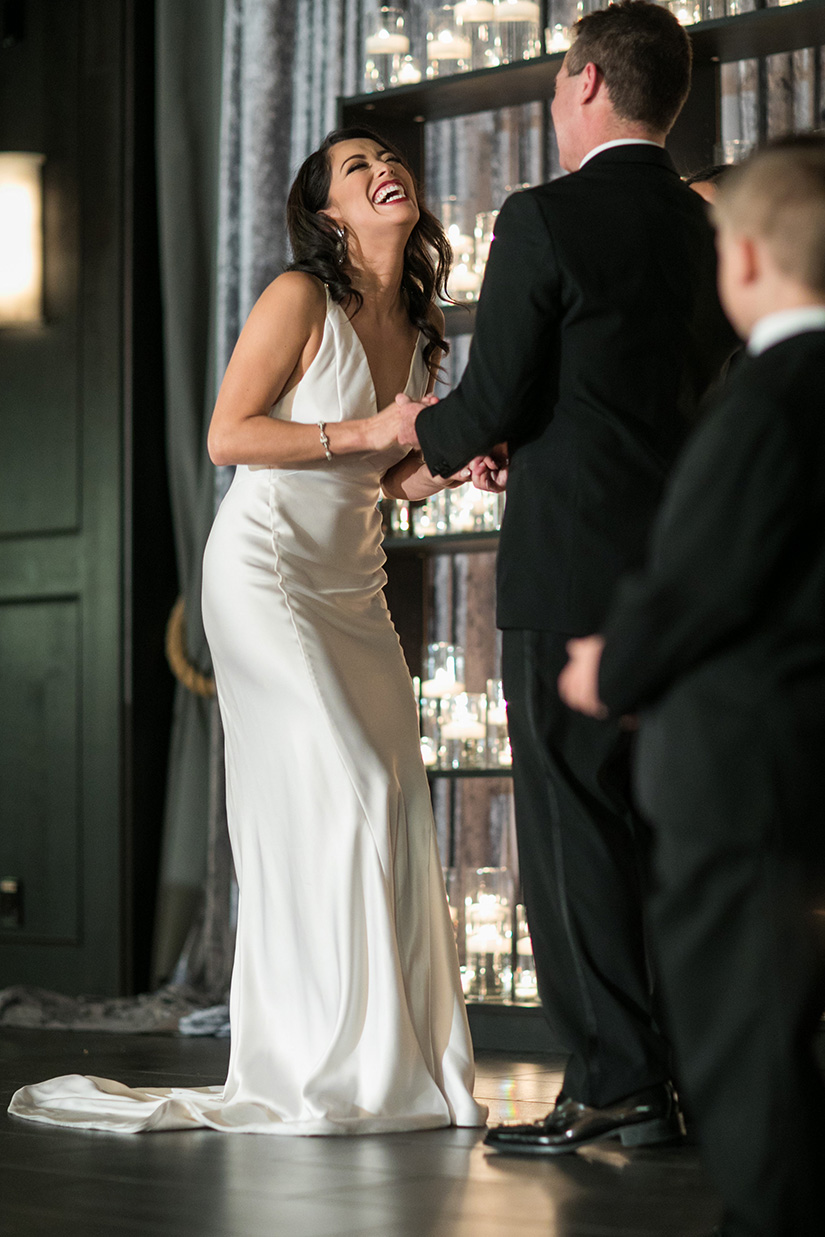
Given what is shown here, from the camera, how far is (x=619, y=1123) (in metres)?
2.21

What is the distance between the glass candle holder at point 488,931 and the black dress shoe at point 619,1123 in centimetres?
143

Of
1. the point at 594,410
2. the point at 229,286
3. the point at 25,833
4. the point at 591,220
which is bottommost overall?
the point at 25,833

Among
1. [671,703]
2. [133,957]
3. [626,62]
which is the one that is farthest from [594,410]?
A: [133,957]

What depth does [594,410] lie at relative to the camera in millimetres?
2279

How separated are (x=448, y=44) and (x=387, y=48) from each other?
0.17 m

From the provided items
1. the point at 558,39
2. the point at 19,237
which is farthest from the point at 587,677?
the point at 19,237

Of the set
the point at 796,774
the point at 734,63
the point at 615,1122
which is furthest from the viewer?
the point at 734,63

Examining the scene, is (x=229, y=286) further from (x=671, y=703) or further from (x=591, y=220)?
(x=671, y=703)

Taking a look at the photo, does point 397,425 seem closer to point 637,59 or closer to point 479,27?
point 637,59

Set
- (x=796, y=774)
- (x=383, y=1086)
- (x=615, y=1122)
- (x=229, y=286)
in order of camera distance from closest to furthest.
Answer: (x=796, y=774) < (x=615, y=1122) < (x=383, y=1086) < (x=229, y=286)

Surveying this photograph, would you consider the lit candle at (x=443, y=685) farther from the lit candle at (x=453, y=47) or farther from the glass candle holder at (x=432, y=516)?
the lit candle at (x=453, y=47)

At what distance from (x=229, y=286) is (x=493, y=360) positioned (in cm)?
232

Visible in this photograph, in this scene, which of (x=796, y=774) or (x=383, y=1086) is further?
(x=383, y=1086)

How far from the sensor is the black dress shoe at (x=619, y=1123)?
86.7 inches
